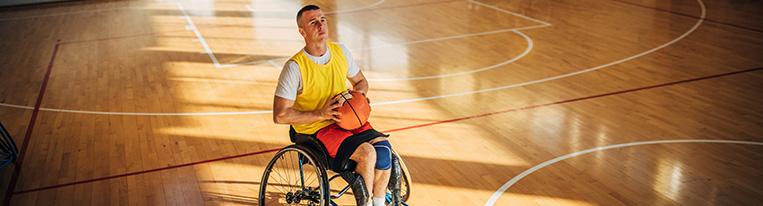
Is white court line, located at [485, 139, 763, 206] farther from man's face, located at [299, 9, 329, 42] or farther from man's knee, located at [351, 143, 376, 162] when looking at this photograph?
man's face, located at [299, 9, 329, 42]

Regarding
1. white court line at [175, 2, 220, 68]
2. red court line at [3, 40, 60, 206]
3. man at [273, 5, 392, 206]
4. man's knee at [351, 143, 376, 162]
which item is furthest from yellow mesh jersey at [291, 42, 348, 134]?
white court line at [175, 2, 220, 68]

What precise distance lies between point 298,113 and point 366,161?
38cm

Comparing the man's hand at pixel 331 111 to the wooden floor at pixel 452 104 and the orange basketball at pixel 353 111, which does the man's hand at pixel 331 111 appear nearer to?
the orange basketball at pixel 353 111

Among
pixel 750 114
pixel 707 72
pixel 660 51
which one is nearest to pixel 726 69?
pixel 707 72

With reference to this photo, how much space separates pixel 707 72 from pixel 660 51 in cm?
89

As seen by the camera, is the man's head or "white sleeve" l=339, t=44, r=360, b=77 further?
"white sleeve" l=339, t=44, r=360, b=77

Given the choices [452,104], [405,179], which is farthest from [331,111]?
[452,104]

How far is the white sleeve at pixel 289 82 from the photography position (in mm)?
3098

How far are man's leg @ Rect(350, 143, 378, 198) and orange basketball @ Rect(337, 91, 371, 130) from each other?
13 cm

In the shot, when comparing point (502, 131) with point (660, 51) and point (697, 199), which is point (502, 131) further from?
point (660, 51)

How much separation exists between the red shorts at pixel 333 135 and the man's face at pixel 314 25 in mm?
424

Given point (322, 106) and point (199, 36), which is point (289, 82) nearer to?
point (322, 106)

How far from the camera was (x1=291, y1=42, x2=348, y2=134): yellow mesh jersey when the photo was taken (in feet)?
10.4

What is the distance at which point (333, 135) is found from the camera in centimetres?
316
